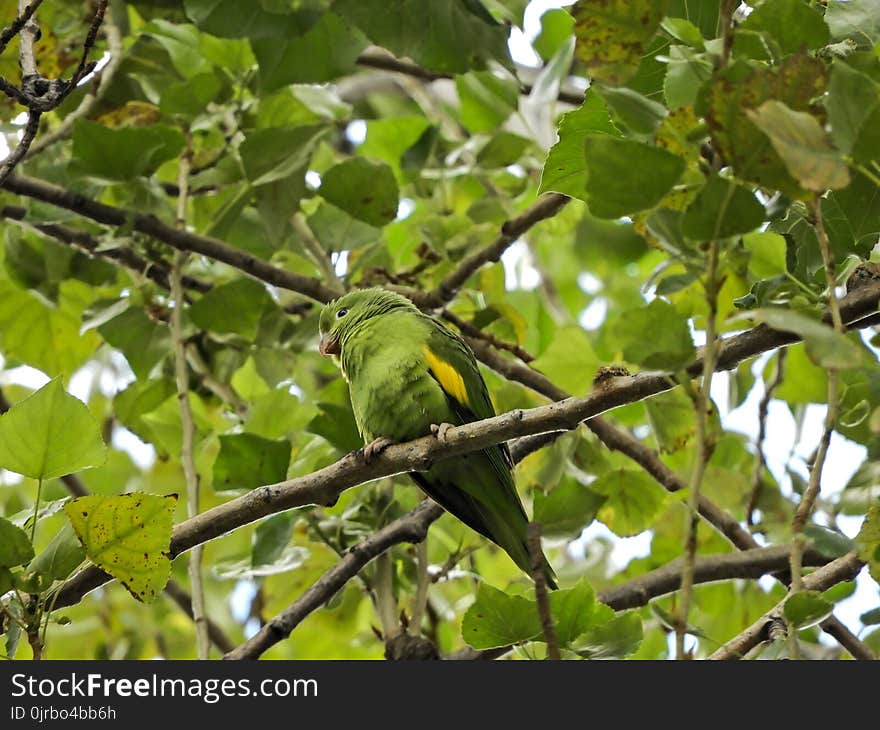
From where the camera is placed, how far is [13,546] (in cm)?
188

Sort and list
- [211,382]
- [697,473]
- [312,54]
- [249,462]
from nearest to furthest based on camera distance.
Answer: [697,473] → [249,462] → [312,54] → [211,382]

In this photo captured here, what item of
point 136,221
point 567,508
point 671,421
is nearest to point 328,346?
point 136,221

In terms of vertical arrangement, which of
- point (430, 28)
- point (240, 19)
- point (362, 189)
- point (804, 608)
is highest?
point (240, 19)

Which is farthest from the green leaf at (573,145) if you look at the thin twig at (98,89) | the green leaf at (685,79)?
the thin twig at (98,89)

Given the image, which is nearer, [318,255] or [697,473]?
[697,473]

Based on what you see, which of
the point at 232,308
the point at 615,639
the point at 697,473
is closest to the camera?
the point at 697,473

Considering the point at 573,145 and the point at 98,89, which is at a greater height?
the point at 98,89

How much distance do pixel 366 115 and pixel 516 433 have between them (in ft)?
11.9

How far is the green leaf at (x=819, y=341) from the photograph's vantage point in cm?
131

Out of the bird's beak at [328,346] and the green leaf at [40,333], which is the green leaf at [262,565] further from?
the green leaf at [40,333]

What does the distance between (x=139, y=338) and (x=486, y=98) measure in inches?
53.3

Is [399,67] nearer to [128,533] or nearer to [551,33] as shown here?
[551,33]

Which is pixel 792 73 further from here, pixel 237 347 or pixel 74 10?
pixel 74 10
